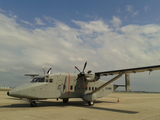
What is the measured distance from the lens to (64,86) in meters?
14.8

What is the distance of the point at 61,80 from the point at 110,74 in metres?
5.45

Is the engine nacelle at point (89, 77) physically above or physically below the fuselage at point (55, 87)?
above

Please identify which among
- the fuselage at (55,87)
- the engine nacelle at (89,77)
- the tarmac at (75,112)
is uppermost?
the engine nacelle at (89,77)

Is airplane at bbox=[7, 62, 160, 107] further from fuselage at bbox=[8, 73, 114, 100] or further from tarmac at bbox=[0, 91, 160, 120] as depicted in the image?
tarmac at bbox=[0, 91, 160, 120]

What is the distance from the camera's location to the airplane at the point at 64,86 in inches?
487

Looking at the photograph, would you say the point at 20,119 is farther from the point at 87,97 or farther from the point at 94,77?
the point at 94,77

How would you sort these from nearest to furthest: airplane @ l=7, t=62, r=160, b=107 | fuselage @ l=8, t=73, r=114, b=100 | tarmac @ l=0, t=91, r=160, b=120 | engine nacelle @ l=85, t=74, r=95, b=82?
tarmac @ l=0, t=91, r=160, b=120 → fuselage @ l=8, t=73, r=114, b=100 → airplane @ l=7, t=62, r=160, b=107 → engine nacelle @ l=85, t=74, r=95, b=82

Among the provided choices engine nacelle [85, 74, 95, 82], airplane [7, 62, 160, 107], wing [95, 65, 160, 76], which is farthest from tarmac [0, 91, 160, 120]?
wing [95, 65, 160, 76]

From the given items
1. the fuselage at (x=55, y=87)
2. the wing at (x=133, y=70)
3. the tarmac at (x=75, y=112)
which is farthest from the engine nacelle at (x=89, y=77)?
the tarmac at (x=75, y=112)

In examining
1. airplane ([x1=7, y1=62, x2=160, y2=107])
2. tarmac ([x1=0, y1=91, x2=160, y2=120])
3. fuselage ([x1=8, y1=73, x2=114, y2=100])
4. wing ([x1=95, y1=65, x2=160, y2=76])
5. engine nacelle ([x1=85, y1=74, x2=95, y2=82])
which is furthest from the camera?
engine nacelle ([x1=85, y1=74, x2=95, y2=82])

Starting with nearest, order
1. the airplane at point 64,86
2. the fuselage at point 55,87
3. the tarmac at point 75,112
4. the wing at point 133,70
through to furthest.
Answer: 1. the tarmac at point 75,112
2. the fuselage at point 55,87
3. the airplane at point 64,86
4. the wing at point 133,70

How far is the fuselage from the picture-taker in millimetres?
12196

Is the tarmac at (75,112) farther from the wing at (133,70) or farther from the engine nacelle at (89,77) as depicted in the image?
the wing at (133,70)

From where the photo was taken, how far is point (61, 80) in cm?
1470
